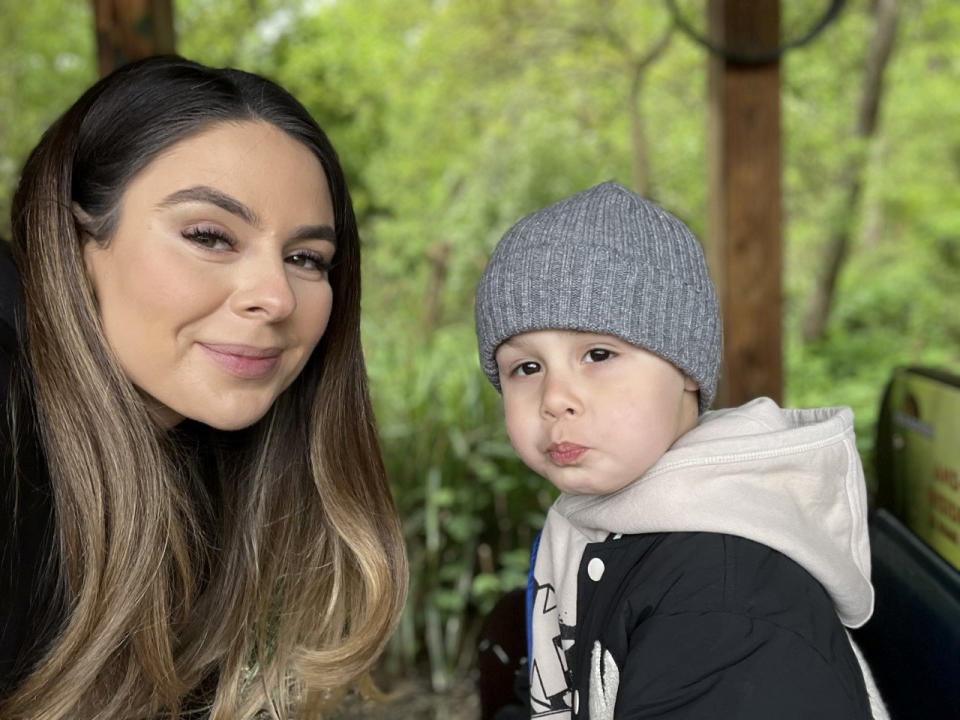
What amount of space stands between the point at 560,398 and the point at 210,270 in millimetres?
583

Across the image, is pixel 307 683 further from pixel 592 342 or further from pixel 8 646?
pixel 592 342

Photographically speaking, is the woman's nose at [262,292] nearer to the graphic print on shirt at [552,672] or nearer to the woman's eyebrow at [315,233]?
the woman's eyebrow at [315,233]

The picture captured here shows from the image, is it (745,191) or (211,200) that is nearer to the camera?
(211,200)

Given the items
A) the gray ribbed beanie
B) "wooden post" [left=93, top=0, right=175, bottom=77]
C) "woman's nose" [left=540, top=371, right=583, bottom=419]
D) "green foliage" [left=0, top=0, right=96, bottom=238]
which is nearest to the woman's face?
the gray ribbed beanie

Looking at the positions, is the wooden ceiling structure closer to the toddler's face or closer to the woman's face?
the woman's face

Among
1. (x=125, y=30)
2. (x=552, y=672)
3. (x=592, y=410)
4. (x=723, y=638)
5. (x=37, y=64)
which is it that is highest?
(x=37, y=64)

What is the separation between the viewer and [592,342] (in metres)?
1.34

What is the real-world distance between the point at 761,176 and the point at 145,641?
2277 millimetres

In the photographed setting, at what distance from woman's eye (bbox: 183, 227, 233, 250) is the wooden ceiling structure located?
165 cm

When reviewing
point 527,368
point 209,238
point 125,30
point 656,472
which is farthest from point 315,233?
point 125,30

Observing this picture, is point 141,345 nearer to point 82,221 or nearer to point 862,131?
point 82,221

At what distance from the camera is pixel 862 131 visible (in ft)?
25.0

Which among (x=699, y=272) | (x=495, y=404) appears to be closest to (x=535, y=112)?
(x=495, y=404)

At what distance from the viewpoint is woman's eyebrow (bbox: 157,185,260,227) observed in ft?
4.73
